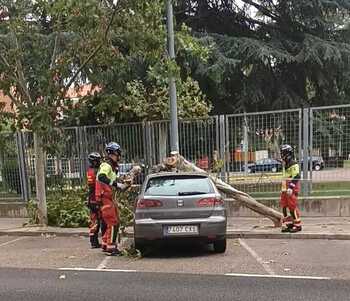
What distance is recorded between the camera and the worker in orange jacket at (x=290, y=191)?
12.0 metres

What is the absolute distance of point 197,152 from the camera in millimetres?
15406

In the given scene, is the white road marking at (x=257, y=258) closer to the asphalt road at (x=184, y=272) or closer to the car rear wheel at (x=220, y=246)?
the asphalt road at (x=184, y=272)

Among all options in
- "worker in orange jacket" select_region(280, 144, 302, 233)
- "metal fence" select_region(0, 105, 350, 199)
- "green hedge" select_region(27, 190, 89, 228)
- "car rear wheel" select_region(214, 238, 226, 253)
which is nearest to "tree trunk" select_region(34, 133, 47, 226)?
"green hedge" select_region(27, 190, 89, 228)

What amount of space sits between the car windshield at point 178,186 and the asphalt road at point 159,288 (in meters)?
1.87

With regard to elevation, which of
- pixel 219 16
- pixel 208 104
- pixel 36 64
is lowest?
pixel 208 104

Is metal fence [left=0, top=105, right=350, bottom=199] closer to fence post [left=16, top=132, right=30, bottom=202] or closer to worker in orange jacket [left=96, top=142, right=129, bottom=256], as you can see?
fence post [left=16, top=132, right=30, bottom=202]

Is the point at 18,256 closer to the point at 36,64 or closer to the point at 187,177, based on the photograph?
the point at 187,177

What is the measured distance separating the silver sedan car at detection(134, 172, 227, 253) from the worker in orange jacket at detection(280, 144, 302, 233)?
240cm

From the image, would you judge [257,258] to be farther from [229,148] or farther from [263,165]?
[229,148]

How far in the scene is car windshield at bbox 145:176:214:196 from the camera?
1011 cm

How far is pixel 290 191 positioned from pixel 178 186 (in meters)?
2.82

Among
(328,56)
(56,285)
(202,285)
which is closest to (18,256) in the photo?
(56,285)

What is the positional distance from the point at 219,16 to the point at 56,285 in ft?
48.7

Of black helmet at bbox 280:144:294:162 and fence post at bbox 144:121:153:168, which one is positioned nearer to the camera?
black helmet at bbox 280:144:294:162
